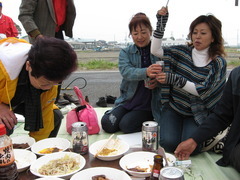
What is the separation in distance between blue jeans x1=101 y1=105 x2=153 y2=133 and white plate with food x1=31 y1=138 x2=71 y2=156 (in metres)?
1.03

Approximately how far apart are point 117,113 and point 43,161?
4.92 ft

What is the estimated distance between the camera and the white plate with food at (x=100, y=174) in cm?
125

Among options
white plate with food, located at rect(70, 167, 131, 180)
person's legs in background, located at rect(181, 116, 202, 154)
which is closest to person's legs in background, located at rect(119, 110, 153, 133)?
person's legs in background, located at rect(181, 116, 202, 154)

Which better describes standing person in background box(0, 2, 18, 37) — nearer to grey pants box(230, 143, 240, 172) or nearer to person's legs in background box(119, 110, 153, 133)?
person's legs in background box(119, 110, 153, 133)

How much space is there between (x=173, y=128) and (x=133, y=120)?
500mm

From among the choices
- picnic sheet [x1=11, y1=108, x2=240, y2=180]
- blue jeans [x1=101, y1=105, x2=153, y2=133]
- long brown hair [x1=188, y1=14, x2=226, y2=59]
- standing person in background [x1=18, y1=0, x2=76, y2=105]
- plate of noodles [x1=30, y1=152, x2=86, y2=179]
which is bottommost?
picnic sheet [x1=11, y1=108, x2=240, y2=180]

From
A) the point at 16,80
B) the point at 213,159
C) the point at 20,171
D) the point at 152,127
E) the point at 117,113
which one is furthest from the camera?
the point at 117,113

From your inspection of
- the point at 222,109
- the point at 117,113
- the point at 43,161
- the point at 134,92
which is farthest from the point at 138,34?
the point at 43,161

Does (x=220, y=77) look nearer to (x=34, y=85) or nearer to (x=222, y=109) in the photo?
(x=222, y=109)

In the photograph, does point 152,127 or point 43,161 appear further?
point 152,127

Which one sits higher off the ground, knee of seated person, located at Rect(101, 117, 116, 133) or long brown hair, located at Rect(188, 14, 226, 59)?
long brown hair, located at Rect(188, 14, 226, 59)

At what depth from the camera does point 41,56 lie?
4.76 ft

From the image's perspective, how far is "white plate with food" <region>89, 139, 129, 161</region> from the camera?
1466 mm

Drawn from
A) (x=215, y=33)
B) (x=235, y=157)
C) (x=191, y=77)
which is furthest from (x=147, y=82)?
(x=235, y=157)
